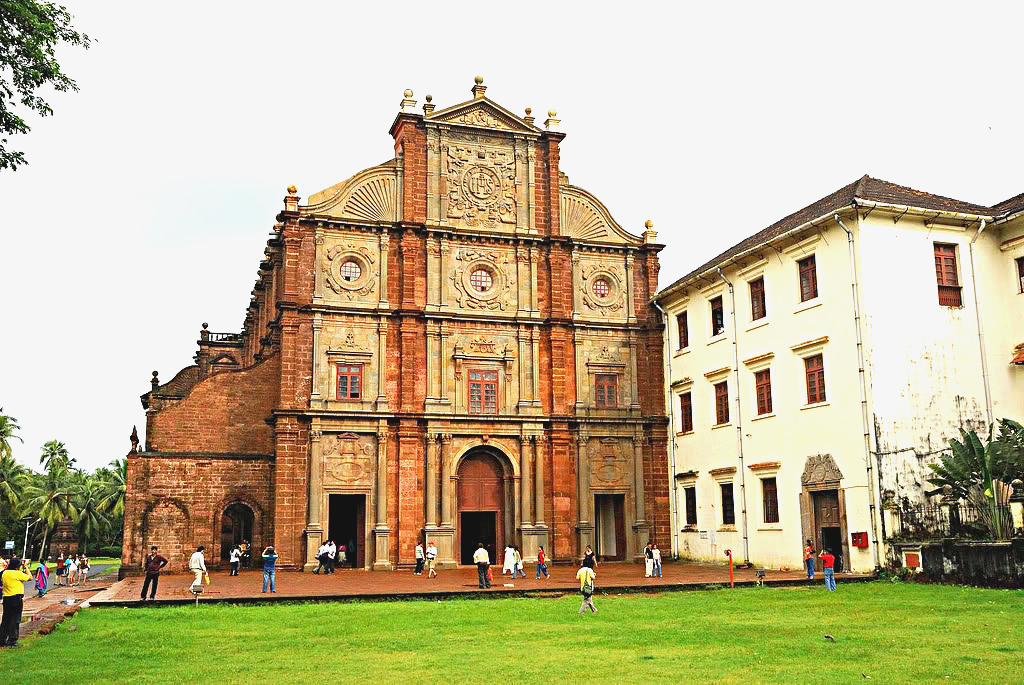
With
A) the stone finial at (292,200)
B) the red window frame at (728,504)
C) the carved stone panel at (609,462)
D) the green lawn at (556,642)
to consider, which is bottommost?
the green lawn at (556,642)

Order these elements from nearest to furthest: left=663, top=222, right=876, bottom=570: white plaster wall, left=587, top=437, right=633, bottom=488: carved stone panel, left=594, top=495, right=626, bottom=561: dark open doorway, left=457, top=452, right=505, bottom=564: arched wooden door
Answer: left=663, top=222, right=876, bottom=570: white plaster wall, left=457, top=452, right=505, bottom=564: arched wooden door, left=587, top=437, right=633, bottom=488: carved stone panel, left=594, top=495, right=626, bottom=561: dark open doorway

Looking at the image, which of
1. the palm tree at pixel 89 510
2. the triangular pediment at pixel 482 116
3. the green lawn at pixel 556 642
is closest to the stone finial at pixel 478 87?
the triangular pediment at pixel 482 116

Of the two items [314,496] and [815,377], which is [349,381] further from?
[815,377]

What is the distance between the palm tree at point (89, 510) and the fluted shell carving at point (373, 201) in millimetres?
43600

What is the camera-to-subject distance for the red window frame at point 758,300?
108ft

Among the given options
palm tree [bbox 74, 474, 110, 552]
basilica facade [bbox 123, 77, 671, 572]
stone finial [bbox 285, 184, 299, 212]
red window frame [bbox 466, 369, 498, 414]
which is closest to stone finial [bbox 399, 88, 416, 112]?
basilica facade [bbox 123, 77, 671, 572]

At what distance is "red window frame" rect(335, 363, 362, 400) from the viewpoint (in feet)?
116

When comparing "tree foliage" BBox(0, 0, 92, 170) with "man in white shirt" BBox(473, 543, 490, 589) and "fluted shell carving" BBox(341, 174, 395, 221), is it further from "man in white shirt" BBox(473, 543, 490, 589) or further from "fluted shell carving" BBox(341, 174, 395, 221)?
"fluted shell carving" BBox(341, 174, 395, 221)

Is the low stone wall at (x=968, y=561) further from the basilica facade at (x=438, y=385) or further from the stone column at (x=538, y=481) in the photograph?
the stone column at (x=538, y=481)

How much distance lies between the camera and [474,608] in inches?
838

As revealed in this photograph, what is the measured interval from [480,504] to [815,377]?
1372 centimetres

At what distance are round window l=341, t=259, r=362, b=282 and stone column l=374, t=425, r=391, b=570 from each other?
577 cm

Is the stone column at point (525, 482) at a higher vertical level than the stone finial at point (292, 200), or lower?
lower

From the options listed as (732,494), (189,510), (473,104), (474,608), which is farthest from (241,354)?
(474,608)
